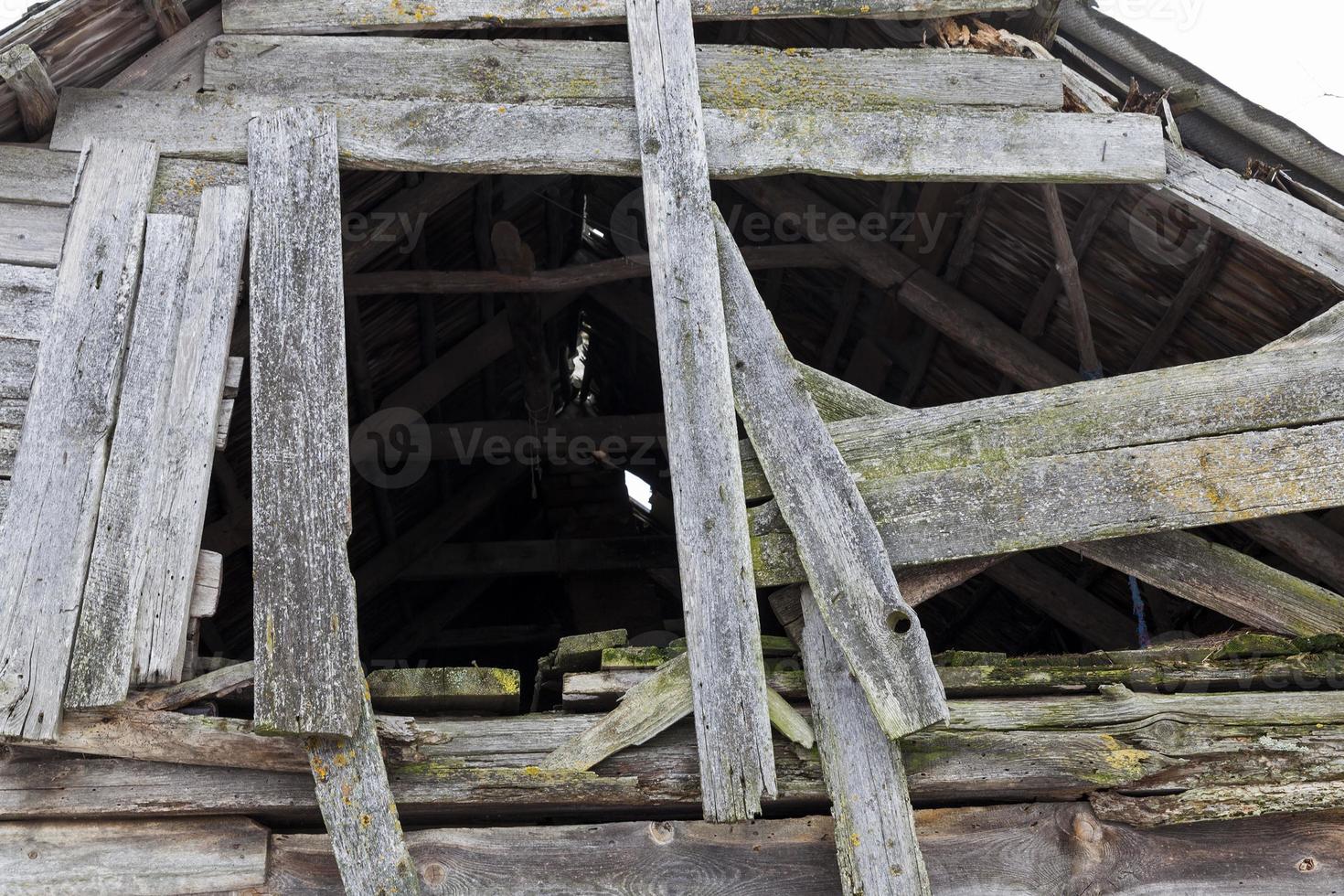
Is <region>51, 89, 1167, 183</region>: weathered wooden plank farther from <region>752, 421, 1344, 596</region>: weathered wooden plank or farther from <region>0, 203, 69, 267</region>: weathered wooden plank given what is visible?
<region>752, 421, 1344, 596</region>: weathered wooden plank

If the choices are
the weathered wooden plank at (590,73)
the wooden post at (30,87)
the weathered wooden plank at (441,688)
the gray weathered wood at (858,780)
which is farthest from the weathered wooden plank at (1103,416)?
the wooden post at (30,87)

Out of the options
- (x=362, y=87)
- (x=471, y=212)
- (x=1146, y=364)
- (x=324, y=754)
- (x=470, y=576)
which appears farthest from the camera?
(x=470, y=576)

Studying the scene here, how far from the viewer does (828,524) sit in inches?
117

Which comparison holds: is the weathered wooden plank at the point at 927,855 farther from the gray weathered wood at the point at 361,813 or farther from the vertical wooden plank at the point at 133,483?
the vertical wooden plank at the point at 133,483

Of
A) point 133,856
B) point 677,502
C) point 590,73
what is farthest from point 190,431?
point 590,73

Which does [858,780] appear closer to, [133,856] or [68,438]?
[133,856]

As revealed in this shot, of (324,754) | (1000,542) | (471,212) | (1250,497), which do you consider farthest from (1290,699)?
(471,212)

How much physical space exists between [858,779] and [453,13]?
253 centimetres

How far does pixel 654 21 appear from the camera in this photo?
3.56 metres

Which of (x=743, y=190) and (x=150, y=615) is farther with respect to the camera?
(x=743, y=190)

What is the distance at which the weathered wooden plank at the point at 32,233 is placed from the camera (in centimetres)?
312

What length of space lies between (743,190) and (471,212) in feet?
5.34

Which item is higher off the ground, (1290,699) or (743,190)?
(743,190)

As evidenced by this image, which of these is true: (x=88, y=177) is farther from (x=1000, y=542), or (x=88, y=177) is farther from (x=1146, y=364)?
(x=1146, y=364)
